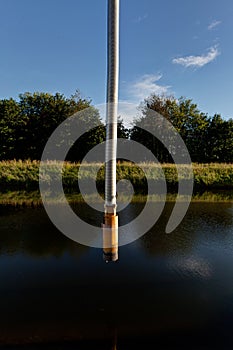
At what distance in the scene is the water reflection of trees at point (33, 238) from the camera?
Result: 5441 millimetres

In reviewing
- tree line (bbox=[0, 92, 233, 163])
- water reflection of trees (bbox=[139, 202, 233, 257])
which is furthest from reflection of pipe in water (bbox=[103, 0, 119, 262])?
tree line (bbox=[0, 92, 233, 163])

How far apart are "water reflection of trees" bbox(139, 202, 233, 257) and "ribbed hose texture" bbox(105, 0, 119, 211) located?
8.93ft

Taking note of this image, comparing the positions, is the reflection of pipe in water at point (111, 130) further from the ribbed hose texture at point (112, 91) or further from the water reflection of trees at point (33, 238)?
the water reflection of trees at point (33, 238)

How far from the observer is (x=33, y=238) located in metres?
6.18

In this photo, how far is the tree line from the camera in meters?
24.3

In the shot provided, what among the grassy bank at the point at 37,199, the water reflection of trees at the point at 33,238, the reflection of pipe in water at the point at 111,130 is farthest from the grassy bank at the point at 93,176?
the reflection of pipe in water at the point at 111,130

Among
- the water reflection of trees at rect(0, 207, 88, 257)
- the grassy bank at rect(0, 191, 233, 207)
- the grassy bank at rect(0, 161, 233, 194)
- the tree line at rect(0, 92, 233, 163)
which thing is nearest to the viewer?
the water reflection of trees at rect(0, 207, 88, 257)

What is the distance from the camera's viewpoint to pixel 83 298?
3.70 meters

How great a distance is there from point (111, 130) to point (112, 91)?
0.50m

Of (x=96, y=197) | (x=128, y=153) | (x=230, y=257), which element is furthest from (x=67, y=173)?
(x=230, y=257)

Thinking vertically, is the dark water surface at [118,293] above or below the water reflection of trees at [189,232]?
below

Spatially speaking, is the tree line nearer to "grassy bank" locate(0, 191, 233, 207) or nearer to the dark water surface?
"grassy bank" locate(0, 191, 233, 207)

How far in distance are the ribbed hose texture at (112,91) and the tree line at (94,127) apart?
66.2 feet

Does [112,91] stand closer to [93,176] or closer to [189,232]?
[189,232]
